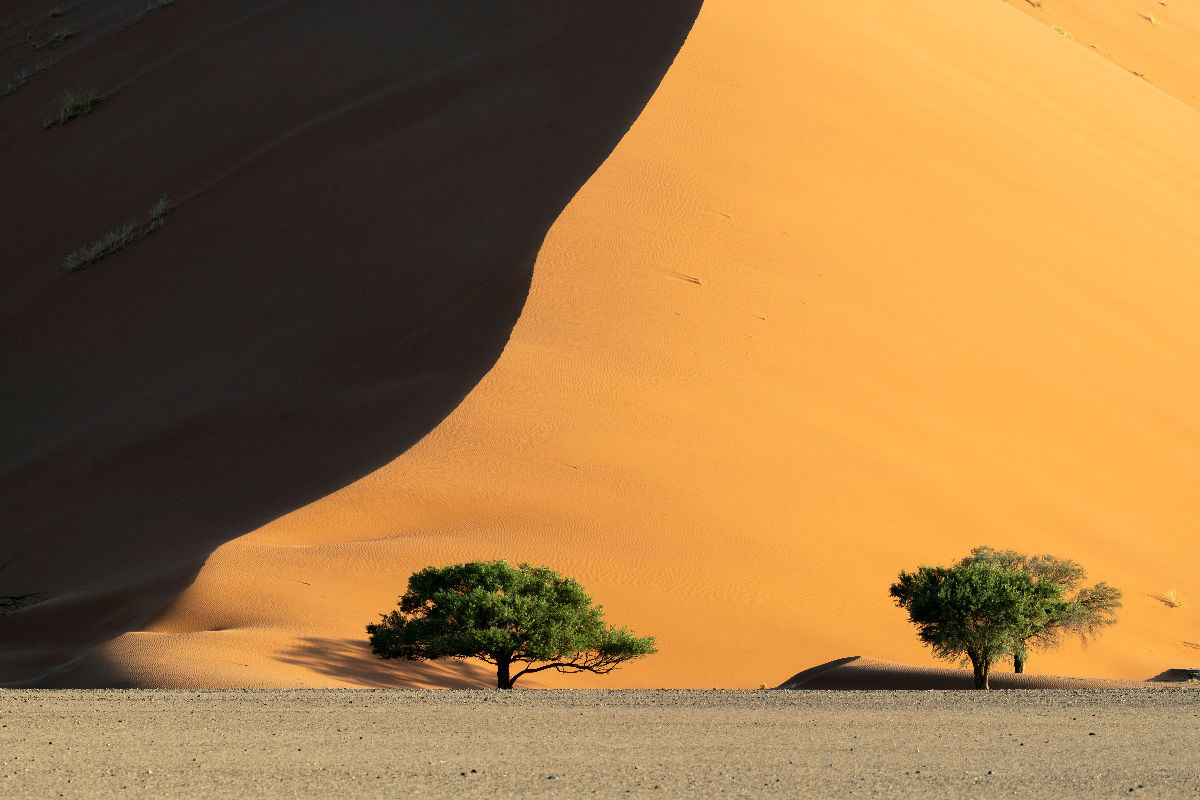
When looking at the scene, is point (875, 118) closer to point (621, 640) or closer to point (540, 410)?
point (540, 410)

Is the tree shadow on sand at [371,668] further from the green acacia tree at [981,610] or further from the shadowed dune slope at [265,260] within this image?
the green acacia tree at [981,610]

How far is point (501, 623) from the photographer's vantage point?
34.5 ft

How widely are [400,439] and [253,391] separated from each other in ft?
8.76

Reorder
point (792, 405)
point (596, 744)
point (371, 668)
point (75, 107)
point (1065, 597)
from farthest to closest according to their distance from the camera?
point (75, 107), point (792, 405), point (1065, 597), point (371, 668), point (596, 744)

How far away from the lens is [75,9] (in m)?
36.8

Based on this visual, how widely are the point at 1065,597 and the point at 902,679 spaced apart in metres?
2.80

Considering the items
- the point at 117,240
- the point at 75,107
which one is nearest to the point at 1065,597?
the point at 117,240

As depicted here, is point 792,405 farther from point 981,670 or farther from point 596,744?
point 596,744

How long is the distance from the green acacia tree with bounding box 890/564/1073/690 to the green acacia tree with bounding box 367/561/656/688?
216 centimetres

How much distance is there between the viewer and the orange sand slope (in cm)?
1185

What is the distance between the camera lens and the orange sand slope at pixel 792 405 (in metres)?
11.9

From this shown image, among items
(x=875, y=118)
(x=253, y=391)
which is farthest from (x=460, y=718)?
(x=875, y=118)

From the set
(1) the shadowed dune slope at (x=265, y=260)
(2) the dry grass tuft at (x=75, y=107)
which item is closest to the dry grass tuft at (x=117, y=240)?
(1) the shadowed dune slope at (x=265, y=260)

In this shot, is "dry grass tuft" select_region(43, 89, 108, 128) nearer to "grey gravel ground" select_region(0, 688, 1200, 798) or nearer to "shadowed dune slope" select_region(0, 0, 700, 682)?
"shadowed dune slope" select_region(0, 0, 700, 682)
